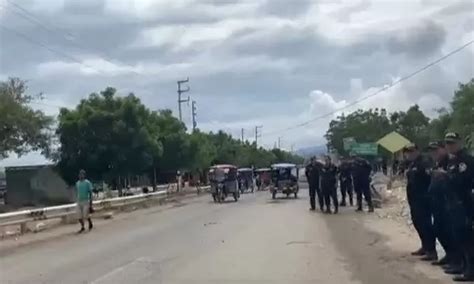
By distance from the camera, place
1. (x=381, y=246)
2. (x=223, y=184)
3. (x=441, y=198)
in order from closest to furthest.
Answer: (x=441, y=198)
(x=381, y=246)
(x=223, y=184)

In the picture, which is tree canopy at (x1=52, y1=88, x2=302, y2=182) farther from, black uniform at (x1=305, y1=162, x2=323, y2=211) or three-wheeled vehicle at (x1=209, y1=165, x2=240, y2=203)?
black uniform at (x1=305, y1=162, x2=323, y2=211)

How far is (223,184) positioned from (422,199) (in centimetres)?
3190

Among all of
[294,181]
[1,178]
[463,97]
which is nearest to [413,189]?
[294,181]

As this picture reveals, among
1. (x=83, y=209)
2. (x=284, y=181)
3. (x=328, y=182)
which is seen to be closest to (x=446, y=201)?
(x=83, y=209)

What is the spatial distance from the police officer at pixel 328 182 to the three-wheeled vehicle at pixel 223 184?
15.2 metres

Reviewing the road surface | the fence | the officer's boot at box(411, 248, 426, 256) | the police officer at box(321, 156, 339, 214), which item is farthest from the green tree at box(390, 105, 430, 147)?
the officer's boot at box(411, 248, 426, 256)

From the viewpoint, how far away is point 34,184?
6372 centimetres

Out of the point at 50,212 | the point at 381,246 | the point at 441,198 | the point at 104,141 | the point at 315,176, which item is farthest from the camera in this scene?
the point at 104,141

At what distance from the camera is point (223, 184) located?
47375 mm

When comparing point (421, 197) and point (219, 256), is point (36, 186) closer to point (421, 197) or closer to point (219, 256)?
point (219, 256)

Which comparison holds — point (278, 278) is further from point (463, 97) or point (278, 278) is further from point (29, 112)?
point (463, 97)

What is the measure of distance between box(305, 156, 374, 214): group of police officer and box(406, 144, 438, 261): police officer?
1404 cm

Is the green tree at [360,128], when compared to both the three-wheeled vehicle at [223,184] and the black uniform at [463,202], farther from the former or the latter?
the black uniform at [463,202]

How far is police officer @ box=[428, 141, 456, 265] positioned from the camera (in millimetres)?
13469
